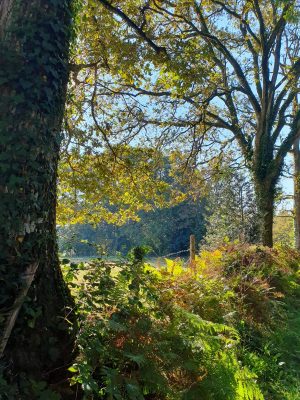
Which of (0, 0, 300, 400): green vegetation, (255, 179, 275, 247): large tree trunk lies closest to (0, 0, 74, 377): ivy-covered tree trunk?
(0, 0, 300, 400): green vegetation

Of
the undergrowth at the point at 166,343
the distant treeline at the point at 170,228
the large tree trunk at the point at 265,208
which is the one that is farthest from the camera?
the distant treeline at the point at 170,228

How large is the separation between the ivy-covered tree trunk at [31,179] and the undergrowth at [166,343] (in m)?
0.31

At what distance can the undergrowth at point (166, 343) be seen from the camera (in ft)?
10.1

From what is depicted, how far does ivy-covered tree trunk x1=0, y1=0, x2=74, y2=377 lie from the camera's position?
2.81 metres

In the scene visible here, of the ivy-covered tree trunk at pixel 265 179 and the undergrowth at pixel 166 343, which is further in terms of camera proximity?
the ivy-covered tree trunk at pixel 265 179

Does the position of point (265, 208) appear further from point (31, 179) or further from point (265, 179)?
point (31, 179)

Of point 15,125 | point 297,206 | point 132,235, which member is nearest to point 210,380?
point 15,125

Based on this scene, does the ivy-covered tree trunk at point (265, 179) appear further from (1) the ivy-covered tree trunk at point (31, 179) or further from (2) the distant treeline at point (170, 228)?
(2) the distant treeline at point (170, 228)

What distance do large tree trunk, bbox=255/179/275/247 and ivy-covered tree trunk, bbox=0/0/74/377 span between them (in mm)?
13264

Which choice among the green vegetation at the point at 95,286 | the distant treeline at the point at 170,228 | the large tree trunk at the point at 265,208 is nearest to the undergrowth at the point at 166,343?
the green vegetation at the point at 95,286

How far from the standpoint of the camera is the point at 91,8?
21.8ft

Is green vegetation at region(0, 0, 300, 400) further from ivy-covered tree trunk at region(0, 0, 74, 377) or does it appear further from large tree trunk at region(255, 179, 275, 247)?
large tree trunk at region(255, 179, 275, 247)

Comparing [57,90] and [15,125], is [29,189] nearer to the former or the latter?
[15,125]

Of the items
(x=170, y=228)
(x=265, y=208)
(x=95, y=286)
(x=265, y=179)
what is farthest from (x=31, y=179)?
(x=170, y=228)
